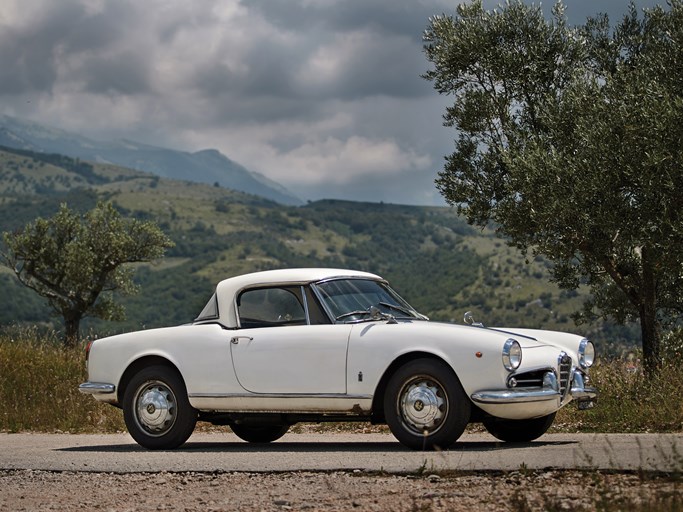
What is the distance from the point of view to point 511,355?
8836 mm

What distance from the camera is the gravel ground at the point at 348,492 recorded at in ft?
20.8

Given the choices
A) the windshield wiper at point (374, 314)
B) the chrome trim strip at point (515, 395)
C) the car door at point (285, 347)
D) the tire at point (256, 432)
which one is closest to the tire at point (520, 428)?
the chrome trim strip at point (515, 395)

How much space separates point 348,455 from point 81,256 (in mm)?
39317

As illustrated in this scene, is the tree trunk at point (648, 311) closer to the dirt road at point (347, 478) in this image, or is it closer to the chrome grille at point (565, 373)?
the dirt road at point (347, 478)

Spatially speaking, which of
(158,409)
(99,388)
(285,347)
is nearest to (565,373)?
(285,347)

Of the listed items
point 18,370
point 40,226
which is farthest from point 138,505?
point 40,226

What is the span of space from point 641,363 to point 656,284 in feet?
→ 22.6

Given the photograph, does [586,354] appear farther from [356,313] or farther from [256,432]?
[256,432]

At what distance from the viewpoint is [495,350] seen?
880cm

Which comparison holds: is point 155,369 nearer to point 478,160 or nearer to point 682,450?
point 682,450

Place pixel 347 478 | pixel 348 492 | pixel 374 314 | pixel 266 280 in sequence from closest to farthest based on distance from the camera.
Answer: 1. pixel 348 492
2. pixel 347 478
3. pixel 374 314
4. pixel 266 280

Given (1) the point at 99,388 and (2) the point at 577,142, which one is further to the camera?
(2) the point at 577,142

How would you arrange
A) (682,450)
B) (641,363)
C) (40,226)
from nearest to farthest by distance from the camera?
(682,450) → (641,363) → (40,226)

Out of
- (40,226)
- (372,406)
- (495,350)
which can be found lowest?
(372,406)
